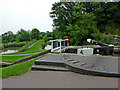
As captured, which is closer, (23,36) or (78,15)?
(78,15)

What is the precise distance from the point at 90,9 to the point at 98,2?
2.06m

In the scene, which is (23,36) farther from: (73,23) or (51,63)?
(51,63)

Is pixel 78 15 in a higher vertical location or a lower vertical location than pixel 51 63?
higher

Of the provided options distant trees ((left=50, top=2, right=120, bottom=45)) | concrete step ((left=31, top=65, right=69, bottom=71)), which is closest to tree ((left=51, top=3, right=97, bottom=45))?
distant trees ((left=50, top=2, right=120, bottom=45))

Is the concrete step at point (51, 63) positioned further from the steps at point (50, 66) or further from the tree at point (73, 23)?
the tree at point (73, 23)

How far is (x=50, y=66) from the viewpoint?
176 inches

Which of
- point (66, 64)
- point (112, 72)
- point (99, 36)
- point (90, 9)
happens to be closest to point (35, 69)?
point (66, 64)

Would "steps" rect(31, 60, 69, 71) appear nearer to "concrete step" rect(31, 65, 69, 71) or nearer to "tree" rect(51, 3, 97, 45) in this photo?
"concrete step" rect(31, 65, 69, 71)

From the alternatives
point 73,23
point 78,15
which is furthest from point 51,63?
point 73,23

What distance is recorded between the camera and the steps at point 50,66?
4.18m

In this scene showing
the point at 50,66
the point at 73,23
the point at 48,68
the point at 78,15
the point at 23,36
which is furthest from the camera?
the point at 23,36

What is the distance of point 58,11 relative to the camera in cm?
1533

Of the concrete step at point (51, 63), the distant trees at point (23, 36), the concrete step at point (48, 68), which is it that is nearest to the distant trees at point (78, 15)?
the concrete step at point (51, 63)

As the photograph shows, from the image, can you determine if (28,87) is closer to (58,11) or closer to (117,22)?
(58,11)
